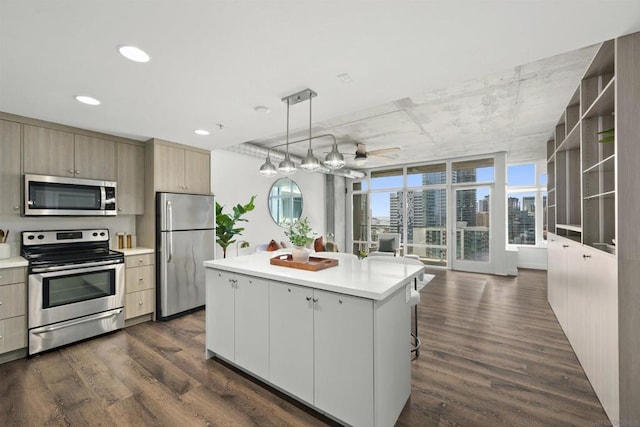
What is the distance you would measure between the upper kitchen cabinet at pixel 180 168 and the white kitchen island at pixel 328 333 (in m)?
2.02

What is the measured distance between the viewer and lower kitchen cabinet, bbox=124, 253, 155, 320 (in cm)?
342

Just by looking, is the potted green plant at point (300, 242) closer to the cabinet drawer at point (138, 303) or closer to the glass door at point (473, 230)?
the cabinet drawer at point (138, 303)

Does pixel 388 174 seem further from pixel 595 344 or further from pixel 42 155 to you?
pixel 42 155

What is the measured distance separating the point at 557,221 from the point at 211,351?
4.49 m

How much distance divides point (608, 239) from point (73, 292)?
203 inches

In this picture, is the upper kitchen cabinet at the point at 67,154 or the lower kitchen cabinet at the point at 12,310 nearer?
the lower kitchen cabinet at the point at 12,310

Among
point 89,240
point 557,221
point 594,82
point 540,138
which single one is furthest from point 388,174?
point 89,240

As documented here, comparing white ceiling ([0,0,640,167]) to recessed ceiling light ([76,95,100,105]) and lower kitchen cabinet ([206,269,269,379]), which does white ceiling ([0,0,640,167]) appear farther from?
lower kitchen cabinet ([206,269,269,379])

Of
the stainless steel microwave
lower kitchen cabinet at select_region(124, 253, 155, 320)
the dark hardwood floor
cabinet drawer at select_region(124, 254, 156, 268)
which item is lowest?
the dark hardwood floor

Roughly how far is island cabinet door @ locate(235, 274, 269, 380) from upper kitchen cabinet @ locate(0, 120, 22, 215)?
2573 mm

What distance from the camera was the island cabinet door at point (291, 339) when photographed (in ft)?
6.20

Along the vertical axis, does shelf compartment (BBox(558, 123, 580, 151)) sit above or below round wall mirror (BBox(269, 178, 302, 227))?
above

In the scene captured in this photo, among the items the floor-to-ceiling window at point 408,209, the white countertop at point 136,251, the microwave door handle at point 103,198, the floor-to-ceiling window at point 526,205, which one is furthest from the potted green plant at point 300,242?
the floor-to-ceiling window at point 526,205

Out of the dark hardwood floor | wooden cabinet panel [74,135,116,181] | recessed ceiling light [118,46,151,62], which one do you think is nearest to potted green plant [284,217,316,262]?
the dark hardwood floor
